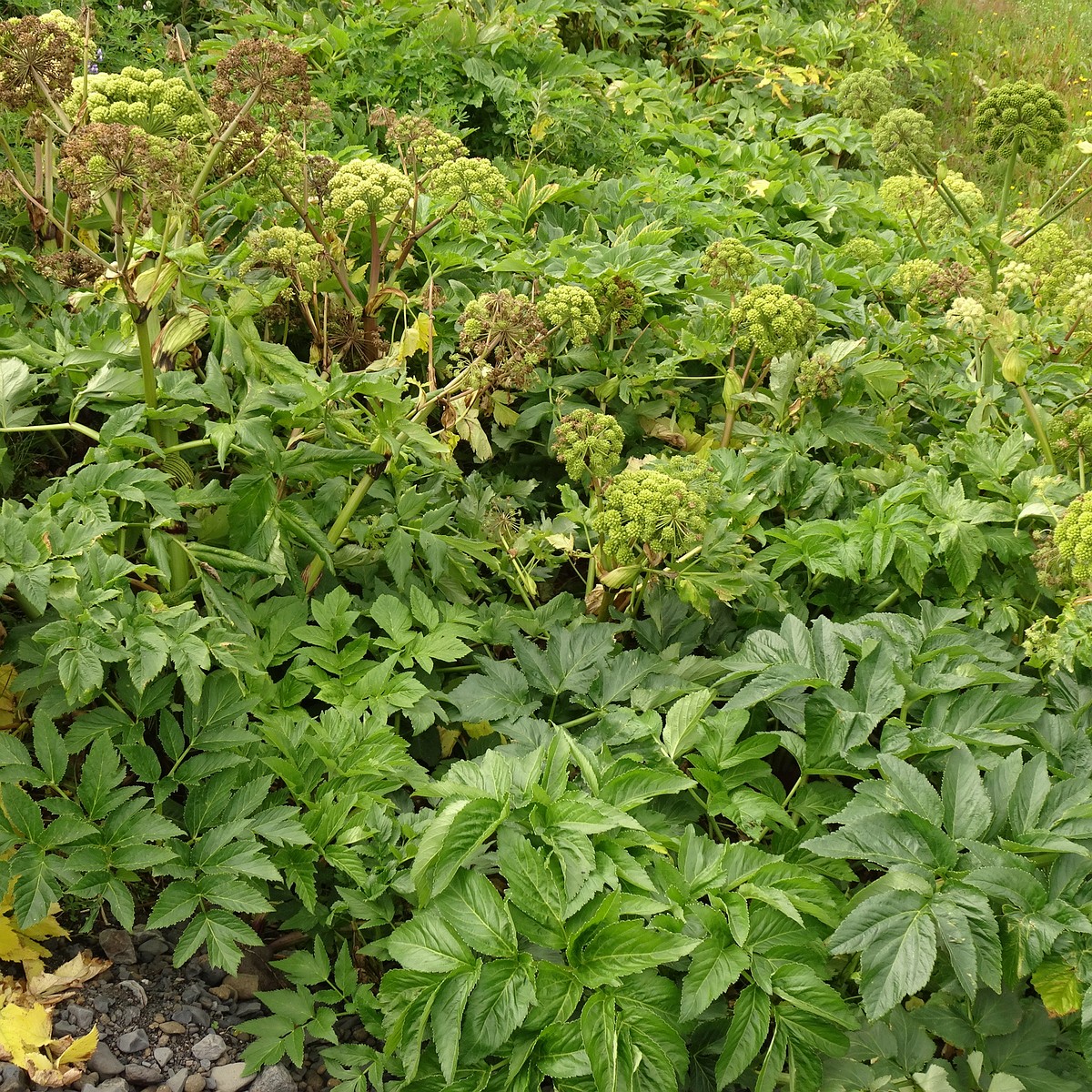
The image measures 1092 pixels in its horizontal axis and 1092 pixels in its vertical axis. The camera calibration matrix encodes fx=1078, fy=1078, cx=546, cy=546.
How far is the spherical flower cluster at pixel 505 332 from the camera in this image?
2854 millimetres

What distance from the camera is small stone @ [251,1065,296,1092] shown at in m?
2.06

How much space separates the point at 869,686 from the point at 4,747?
1.79 meters

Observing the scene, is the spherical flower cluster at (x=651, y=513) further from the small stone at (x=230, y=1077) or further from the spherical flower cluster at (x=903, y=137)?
the spherical flower cluster at (x=903, y=137)

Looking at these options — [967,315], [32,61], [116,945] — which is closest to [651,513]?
[967,315]

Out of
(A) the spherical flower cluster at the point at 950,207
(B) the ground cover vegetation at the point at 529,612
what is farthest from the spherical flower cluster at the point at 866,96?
(A) the spherical flower cluster at the point at 950,207

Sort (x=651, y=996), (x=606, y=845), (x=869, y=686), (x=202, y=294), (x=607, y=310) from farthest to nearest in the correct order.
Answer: (x=607, y=310) → (x=202, y=294) → (x=869, y=686) → (x=606, y=845) → (x=651, y=996)

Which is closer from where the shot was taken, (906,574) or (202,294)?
(906,574)

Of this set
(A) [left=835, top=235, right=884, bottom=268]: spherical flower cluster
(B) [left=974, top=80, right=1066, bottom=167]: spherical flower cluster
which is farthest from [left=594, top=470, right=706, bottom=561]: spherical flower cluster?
(A) [left=835, top=235, right=884, bottom=268]: spherical flower cluster

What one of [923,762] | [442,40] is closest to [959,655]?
[923,762]

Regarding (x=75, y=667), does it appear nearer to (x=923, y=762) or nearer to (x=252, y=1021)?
(x=252, y=1021)

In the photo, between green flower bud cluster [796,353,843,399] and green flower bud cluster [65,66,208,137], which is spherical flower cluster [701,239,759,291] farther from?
green flower bud cluster [65,66,208,137]

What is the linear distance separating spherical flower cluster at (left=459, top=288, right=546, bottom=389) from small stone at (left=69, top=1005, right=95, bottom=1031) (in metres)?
1.74

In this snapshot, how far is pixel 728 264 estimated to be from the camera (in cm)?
330

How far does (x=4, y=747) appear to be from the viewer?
6.95ft
